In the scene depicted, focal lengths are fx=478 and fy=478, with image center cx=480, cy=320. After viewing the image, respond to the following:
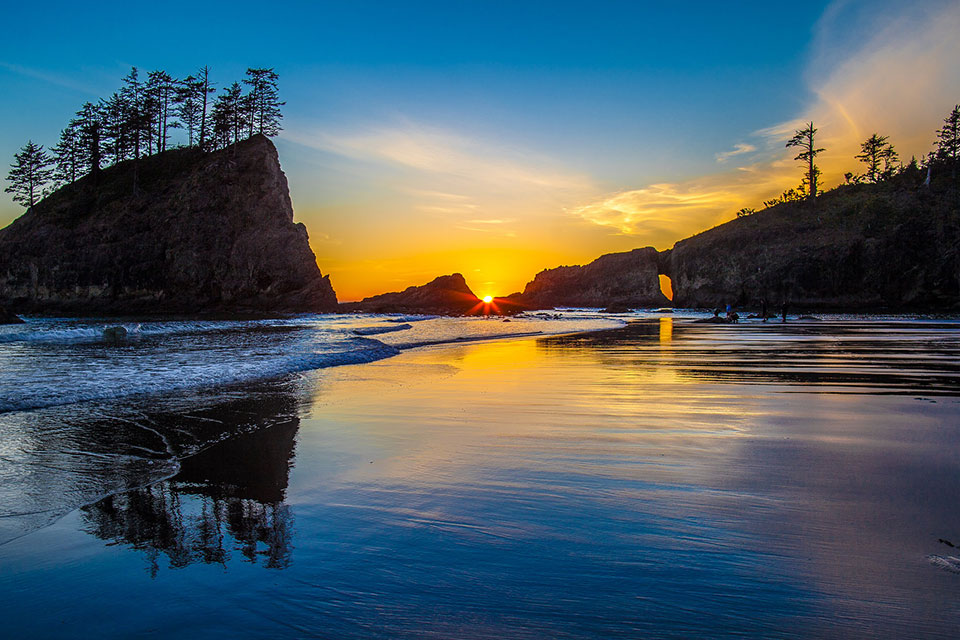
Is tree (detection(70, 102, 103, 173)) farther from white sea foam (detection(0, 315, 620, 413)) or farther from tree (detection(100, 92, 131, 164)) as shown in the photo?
white sea foam (detection(0, 315, 620, 413))

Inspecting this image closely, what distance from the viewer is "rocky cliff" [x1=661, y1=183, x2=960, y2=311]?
4234 cm

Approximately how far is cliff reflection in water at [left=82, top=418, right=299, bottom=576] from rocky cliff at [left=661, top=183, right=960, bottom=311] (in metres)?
52.1

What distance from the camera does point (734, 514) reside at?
2.52 metres

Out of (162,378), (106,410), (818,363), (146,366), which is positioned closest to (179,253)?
(146,366)

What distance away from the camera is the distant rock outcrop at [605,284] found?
88.0m

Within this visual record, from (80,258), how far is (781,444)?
55893 millimetres

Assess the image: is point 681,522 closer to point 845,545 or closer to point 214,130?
point 845,545

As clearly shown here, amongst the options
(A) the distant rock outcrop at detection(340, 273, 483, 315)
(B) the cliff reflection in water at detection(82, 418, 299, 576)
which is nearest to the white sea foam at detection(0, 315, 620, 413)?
(B) the cliff reflection in water at detection(82, 418, 299, 576)

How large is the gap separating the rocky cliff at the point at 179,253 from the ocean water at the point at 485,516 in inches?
1590

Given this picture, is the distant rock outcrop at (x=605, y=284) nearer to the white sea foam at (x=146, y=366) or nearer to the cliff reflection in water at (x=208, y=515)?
the white sea foam at (x=146, y=366)

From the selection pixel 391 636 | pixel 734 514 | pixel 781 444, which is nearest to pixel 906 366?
pixel 781 444

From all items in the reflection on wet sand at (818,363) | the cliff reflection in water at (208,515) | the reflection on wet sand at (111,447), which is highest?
the reflection on wet sand at (818,363)

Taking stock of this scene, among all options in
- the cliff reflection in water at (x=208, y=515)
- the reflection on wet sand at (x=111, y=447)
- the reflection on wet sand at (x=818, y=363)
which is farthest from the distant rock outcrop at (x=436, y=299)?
the cliff reflection in water at (x=208, y=515)

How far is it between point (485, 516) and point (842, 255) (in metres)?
58.4
